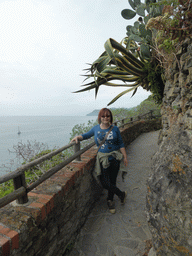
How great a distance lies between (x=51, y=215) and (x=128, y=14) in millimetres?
5132

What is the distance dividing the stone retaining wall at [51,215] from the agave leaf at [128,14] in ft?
13.5

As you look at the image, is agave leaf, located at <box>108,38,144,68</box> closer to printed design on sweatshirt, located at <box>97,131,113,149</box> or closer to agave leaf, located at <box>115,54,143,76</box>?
agave leaf, located at <box>115,54,143,76</box>

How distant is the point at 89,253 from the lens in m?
2.08

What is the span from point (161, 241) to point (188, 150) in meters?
1.04

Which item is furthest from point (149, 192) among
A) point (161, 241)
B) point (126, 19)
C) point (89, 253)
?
point (126, 19)

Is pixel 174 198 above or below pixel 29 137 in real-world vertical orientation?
above

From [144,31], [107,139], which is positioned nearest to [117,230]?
[107,139]

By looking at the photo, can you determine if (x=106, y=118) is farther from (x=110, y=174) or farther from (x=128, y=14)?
(x=128, y=14)

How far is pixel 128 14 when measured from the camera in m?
4.22

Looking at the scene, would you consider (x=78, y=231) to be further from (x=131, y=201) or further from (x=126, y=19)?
(x=126, y=19)

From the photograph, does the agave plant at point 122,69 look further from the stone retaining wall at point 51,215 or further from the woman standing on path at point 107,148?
the stone retaining wall at point 51,215

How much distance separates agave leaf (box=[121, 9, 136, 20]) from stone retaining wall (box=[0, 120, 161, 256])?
4.11 metres

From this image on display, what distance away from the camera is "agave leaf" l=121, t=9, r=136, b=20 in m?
4.19

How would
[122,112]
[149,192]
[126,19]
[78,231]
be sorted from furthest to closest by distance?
[122,112] < [126,19] < [78,231] < [149,192]
